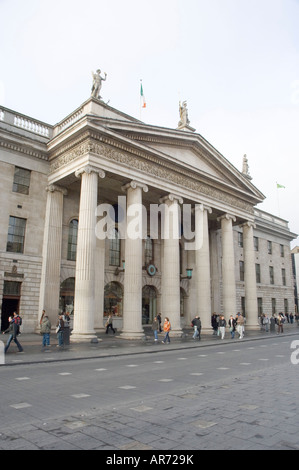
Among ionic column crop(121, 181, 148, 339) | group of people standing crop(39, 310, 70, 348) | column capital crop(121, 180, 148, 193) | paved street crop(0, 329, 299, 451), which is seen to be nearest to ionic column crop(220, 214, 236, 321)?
column capital crop(121, 180, 148, 193)

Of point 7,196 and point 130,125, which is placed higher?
point 130,125

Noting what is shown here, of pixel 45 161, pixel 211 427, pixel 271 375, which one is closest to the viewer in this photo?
pixel 211 427

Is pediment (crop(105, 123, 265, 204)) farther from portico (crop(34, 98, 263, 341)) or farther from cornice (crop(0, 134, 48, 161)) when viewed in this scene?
cornice (crop(0, 134, 48, 161))

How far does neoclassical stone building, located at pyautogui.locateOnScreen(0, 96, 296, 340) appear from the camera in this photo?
22484 mm

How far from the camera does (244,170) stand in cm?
3916

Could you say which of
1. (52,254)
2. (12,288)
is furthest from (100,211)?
(12,288)

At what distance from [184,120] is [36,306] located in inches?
775

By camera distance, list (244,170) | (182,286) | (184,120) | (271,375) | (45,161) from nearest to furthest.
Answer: (271,375), (45,161), (184,120), (182,286), (244,170)

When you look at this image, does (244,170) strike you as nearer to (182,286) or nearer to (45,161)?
(182,286)

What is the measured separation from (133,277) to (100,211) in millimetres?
7288

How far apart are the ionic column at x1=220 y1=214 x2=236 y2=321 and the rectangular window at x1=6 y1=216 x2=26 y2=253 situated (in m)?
17.8

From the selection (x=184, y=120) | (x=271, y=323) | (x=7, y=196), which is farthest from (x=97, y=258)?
(x=271, y=323)

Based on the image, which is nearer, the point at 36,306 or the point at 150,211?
the point at 36,306

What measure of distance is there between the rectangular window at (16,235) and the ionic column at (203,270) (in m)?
13.7
